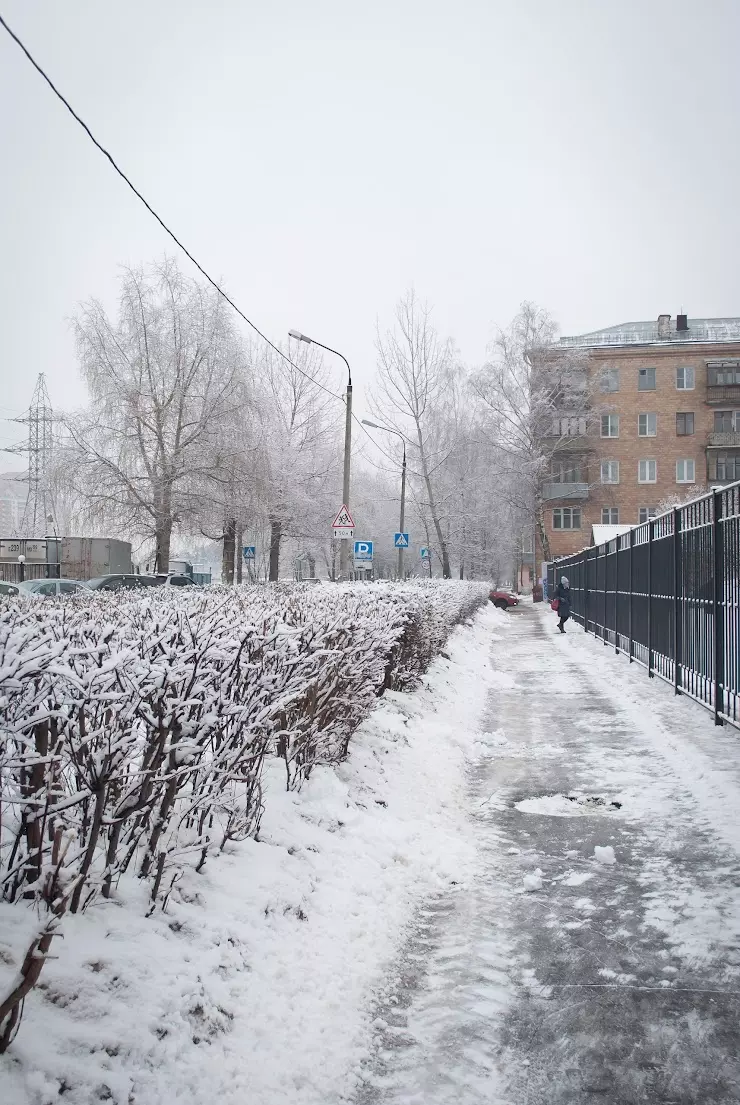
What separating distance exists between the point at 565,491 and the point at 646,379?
396 inches

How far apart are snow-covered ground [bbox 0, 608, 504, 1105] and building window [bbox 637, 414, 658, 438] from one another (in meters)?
54.2

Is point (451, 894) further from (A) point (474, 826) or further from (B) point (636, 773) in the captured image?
(B) point (636, 773)

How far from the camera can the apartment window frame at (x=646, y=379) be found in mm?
55656

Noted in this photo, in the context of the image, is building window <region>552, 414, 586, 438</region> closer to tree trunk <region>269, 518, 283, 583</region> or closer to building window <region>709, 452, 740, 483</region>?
building window <region>709, 452, 740, 483</region>

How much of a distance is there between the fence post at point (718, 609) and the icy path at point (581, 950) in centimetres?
61

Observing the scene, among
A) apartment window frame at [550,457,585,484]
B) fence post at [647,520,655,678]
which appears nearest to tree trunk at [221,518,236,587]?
fence post at [647,520,655,678]

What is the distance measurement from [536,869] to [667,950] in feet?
3.90

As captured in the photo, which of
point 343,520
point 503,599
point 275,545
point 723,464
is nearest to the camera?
point 343,520

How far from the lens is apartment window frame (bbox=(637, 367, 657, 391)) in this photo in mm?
55656

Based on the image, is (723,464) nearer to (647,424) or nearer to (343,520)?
(647,424)

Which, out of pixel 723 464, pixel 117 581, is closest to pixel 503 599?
pixel 723 464

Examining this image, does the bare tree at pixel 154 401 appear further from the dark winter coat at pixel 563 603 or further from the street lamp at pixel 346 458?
the dark winter coat at pixel 563 603

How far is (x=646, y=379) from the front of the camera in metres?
55.8

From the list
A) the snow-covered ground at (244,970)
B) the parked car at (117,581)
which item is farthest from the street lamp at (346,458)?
the snow-covered ground at (244,970)
